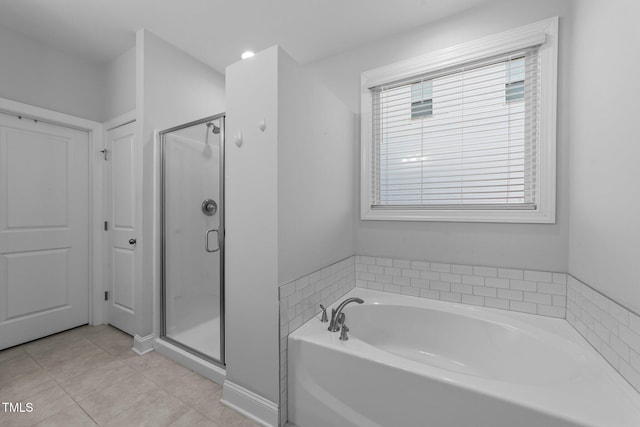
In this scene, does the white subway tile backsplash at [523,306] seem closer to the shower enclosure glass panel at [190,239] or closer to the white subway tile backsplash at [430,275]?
the white subway tile backsplash at [430,275]

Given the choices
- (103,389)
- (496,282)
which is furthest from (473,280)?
(103,389)

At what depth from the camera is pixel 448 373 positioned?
111 cm

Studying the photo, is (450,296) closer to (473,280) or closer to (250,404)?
(473,280)

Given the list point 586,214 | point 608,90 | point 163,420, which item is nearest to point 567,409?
point 586,214

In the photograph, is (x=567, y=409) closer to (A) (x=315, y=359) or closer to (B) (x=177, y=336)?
(A) (x=315, y=359)

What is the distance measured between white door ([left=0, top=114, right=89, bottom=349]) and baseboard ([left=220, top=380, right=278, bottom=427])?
6.66 ft

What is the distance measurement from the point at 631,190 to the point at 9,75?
4.07 meters

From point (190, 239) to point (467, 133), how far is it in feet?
7.50

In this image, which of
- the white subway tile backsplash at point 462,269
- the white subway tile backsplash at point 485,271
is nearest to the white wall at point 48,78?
the white subway tile backsplash at point 462,269

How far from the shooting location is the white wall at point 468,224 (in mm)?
1585

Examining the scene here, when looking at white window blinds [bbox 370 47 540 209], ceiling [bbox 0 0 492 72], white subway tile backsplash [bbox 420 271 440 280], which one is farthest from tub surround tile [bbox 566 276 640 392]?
ceiling [bbox 0 0 492 72]

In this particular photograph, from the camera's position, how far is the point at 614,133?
113cm

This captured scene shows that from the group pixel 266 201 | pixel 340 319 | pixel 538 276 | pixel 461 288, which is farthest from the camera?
pixel 461 288

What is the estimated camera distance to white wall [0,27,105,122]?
2131mm
